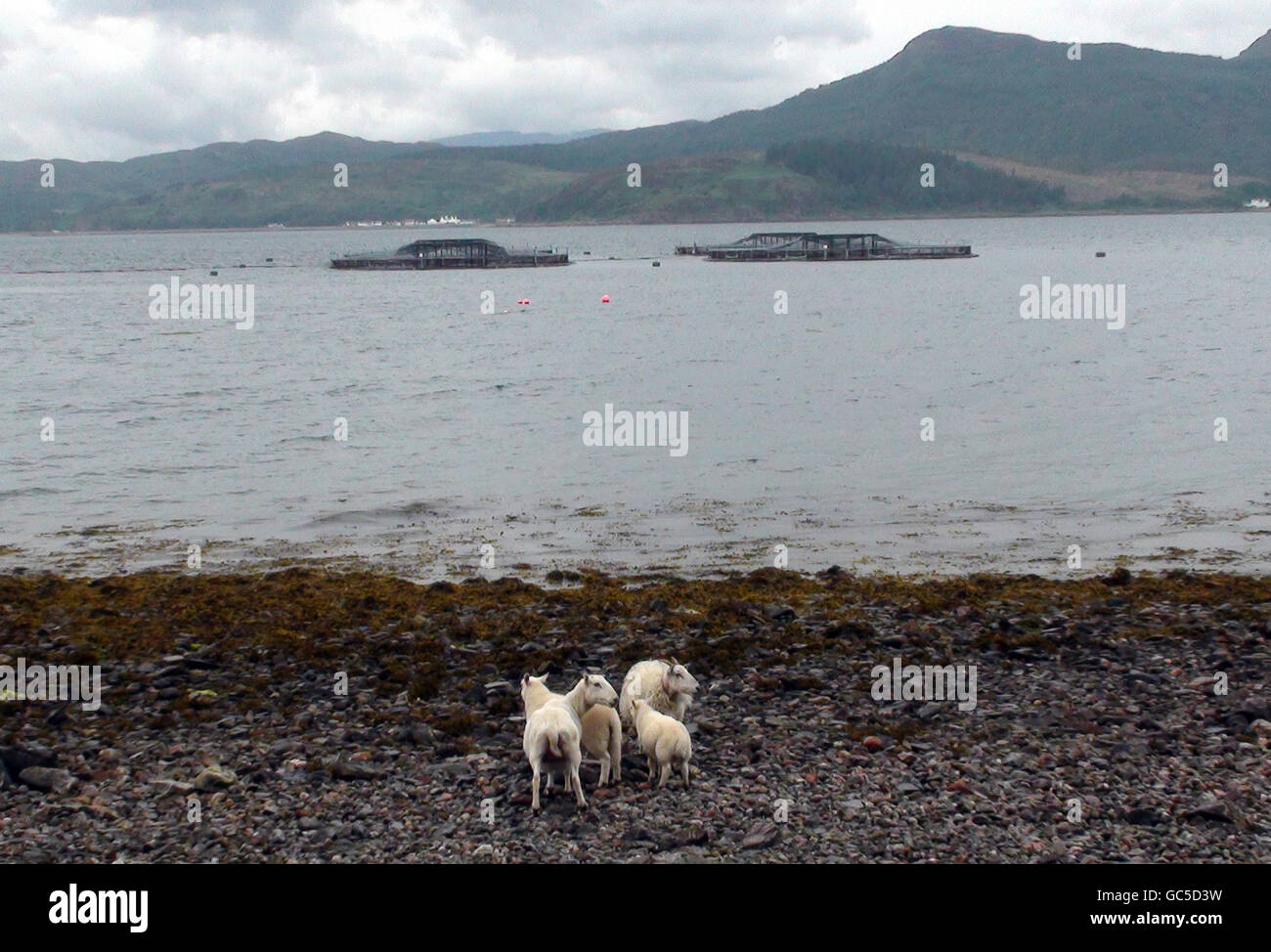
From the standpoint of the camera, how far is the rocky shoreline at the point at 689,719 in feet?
32.7

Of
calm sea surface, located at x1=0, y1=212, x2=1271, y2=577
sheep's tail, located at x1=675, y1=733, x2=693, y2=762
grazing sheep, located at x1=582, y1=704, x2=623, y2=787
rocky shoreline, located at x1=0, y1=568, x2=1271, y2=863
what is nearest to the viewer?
rocky shoreline, located at x1=0, y1=568, x2=1271, y2=863

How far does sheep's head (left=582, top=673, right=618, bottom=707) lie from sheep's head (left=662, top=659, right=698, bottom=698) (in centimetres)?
91

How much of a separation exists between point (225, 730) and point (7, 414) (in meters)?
35.9

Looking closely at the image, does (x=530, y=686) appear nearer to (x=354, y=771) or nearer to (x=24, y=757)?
(x=354, y=771)

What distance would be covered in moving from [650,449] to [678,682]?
895 inches

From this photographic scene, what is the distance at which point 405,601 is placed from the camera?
18.1 m

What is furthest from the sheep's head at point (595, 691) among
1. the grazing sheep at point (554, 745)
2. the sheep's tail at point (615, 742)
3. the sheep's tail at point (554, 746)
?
→ the sheep's tail at point (554, 746)

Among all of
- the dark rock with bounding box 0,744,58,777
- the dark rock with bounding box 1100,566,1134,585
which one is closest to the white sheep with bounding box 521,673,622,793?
the dark rock with bounding box 0,744,58,777

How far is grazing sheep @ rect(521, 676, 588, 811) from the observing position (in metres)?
10.3

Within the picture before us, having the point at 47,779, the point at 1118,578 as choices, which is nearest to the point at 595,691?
the point at 47,779

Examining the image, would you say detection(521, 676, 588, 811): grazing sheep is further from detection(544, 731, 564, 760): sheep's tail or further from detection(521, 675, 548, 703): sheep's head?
detection(521, 675, 548, 703): sheep's head

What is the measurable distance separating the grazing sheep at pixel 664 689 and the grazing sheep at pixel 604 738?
667mm
